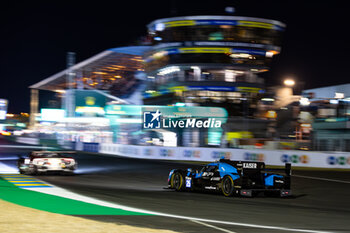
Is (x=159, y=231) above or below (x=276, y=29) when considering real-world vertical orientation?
below

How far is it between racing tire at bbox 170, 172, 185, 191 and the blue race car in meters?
0.65

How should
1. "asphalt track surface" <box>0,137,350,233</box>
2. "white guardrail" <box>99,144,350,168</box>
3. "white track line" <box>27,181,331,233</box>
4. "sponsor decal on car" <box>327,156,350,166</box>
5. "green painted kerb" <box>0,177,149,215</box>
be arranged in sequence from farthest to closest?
"white guardrail" <box>99,144,350,168</box> → "sponsor decal on car" <box>327,156,350,166</box> → "green painted kerb" <box>0,177,149,215</box> → "asphalt track surface" <box>0,137,350,233</box> → "white track line" <box>27,181,331,233</box>

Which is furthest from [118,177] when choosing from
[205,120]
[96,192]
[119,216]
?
[205,120]

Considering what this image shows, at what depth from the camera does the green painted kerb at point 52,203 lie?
1061 cm

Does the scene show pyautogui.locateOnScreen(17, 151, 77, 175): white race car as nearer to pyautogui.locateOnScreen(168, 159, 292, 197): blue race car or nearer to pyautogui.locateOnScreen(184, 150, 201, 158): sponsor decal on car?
pyautogui.locateOnScreen(168, 159, 292, 197): blue race car

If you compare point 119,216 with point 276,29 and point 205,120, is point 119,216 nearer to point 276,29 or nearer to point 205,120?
point 205,120

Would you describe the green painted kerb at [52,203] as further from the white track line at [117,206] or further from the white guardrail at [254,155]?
the white guardrail at [254,155]

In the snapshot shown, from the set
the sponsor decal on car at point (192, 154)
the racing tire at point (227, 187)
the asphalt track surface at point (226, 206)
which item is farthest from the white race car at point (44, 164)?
the sponsor decal on car at point (192, 154)

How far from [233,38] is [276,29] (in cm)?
616

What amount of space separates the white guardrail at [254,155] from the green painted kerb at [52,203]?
1748cm

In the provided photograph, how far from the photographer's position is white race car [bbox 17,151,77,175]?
20172 millimetres

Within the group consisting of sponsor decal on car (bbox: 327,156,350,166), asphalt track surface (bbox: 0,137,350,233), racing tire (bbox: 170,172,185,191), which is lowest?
asphalt track surface (bbox: 0,137,350,233)

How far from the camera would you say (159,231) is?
802cm

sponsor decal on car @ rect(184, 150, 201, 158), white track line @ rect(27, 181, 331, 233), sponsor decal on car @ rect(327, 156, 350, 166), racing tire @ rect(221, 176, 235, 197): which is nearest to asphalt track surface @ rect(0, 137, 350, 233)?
white track line @ rect(27, 181, 331, 233)
